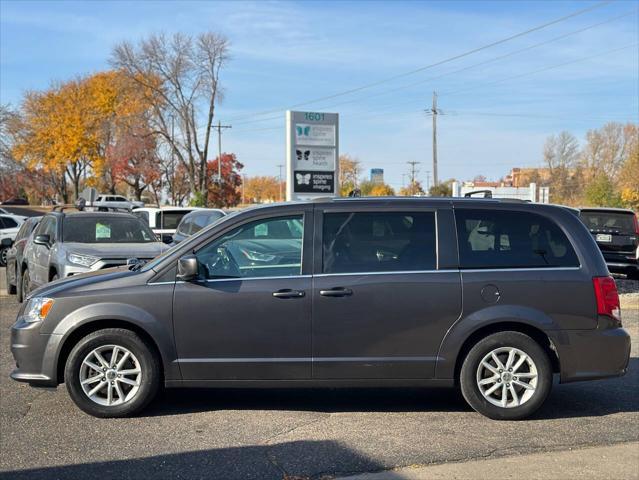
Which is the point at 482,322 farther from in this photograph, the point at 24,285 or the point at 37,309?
the point at 24,285

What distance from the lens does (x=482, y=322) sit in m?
5.82

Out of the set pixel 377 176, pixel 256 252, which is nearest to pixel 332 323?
pixel 256 252

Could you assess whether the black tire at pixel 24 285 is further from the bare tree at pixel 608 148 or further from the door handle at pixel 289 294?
the bare tree at pixel 608 148

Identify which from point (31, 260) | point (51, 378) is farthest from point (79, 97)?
point (51, 378)

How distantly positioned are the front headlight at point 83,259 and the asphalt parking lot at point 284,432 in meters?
3.11

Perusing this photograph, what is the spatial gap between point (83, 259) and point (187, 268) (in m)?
4.85

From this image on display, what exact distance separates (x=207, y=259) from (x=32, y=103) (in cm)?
5607

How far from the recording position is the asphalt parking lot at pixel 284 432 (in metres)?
4.78

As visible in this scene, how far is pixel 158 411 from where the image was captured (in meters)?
6.05

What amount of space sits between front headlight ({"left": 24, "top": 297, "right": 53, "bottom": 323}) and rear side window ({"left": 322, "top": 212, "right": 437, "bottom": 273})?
2335 millimetres

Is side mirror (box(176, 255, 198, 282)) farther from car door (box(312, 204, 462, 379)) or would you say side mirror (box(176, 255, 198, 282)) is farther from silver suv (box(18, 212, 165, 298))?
silver suv (box(18, 212, 165, 298))

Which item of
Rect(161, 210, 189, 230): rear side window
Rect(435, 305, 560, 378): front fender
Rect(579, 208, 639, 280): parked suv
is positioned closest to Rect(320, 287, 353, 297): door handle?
Rect(435, 305, 560, 378): front fender

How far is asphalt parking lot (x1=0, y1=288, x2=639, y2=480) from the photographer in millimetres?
4777

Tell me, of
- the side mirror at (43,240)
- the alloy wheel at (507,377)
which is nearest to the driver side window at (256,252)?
the alloy wheel at (507,377)
